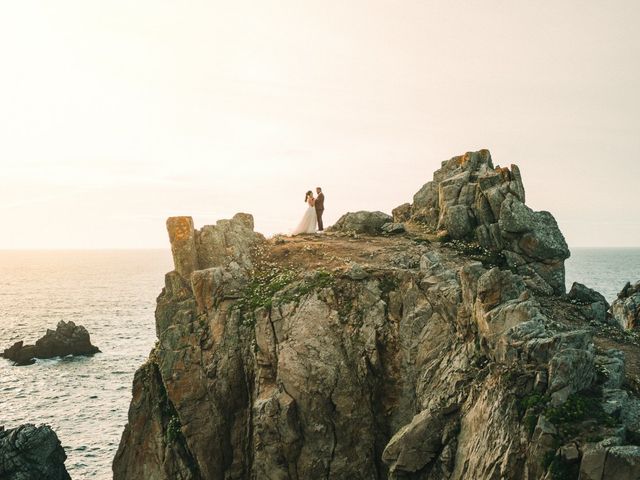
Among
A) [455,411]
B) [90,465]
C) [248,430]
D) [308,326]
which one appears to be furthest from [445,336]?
[90,465]

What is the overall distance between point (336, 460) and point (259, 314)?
7595 millimetres

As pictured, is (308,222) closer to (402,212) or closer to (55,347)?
(402,212)

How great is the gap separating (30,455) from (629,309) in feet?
142

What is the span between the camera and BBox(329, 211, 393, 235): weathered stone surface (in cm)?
3625

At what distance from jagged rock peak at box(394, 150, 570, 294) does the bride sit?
8.69 meters

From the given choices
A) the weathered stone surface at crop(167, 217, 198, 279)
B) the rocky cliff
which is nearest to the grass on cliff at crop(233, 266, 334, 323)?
the rocky cliff

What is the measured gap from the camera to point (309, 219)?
125 feet

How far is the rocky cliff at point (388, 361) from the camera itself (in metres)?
13.7

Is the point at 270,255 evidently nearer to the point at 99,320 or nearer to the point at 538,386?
the point at 538,386

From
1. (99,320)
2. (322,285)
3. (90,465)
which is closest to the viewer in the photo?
(322,285)

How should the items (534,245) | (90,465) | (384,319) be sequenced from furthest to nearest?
1. (90,465)
2. (534,245)
3. (384,319)

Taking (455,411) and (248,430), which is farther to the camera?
(248,430)

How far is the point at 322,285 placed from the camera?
81.9ft

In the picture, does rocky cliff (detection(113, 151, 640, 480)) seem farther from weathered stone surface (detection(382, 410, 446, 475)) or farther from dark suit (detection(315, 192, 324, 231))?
dark suit (detection(315, 192, 324, 231))
